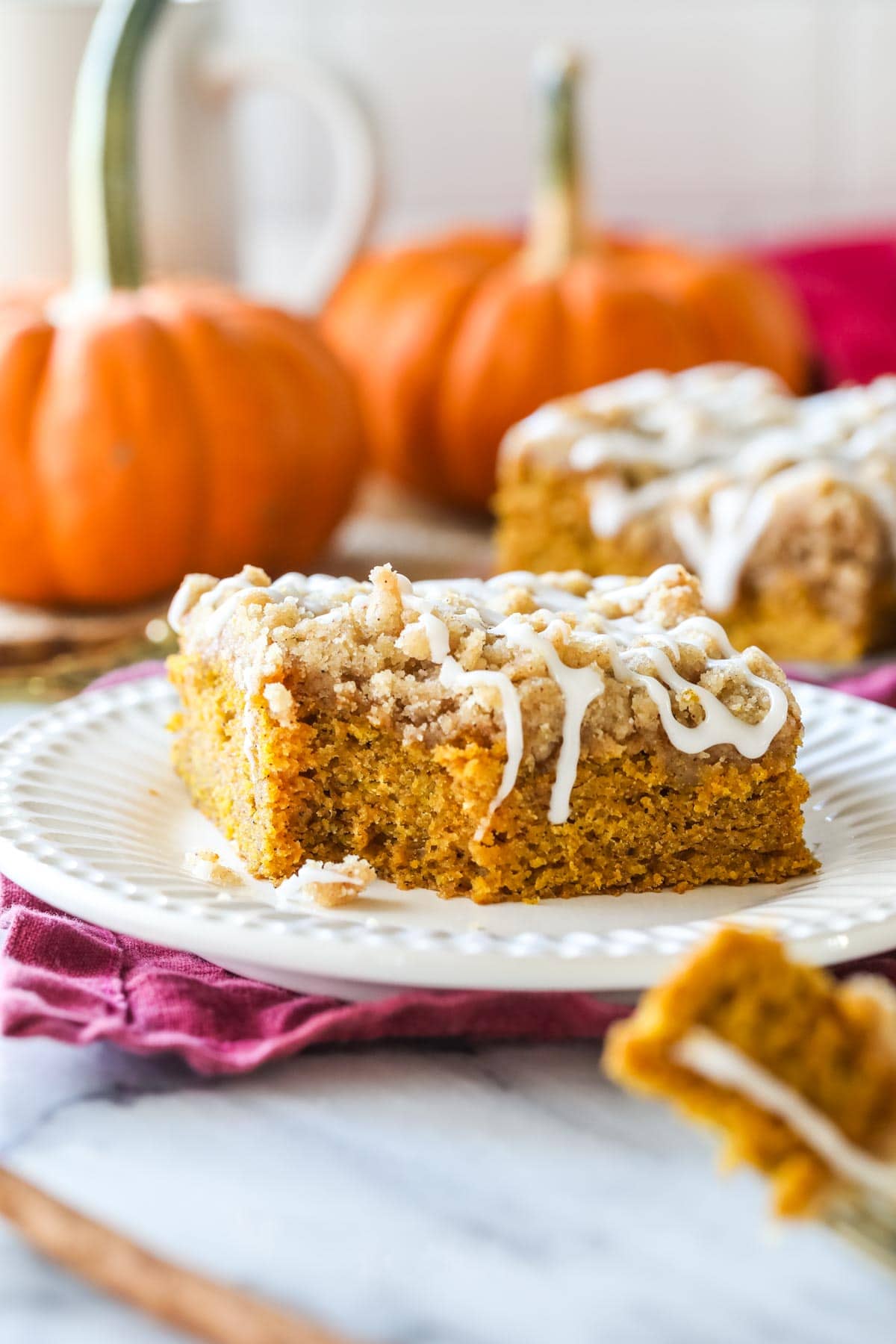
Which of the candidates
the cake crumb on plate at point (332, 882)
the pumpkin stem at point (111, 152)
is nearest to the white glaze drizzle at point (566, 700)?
the cake crumb on plate at point (332, 882)

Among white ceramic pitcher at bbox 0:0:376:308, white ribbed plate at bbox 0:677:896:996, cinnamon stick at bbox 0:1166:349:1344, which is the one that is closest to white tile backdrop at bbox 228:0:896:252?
white ceramic pitcher at bbox 0:0:376:308

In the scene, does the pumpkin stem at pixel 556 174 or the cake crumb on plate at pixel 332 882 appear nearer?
the cake crumb on plate at pixel 332 882

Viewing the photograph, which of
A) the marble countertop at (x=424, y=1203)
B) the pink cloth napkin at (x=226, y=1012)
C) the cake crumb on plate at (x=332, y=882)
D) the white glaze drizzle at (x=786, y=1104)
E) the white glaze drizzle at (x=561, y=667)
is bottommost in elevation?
the marble countertop at (x=424, y=1203)

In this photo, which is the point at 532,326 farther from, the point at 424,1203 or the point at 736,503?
the point at 424,1203

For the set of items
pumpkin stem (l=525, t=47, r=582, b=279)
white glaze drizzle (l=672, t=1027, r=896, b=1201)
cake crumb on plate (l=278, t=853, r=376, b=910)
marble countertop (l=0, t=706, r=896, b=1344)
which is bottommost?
marble countertop (l=0, t=706, r=896, b=1344)

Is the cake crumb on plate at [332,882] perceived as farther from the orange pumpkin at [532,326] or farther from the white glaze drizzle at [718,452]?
the orange pumpkin at [532,326]

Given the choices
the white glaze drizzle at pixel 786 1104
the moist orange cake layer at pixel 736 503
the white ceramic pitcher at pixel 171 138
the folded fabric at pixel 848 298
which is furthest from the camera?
the folded fabric at pixel 848 298

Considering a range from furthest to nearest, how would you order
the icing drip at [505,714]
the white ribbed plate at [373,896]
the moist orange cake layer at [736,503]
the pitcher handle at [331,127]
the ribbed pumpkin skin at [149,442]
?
1. the pitcher handle at [331,127]
2. the ribbed pumpkin skin at [149,442]
3. the moist orange cake layer at [736,503]
4. the icing drip at [505,714]
5. the white ribbed plate at [373,896]

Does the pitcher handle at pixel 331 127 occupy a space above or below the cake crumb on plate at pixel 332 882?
above

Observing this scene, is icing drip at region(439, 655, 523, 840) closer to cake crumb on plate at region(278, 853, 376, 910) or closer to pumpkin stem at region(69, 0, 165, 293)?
cake crumb on plate at region(278, 853, 376, 910)
